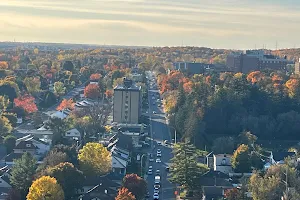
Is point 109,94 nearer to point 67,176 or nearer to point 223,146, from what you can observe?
point 223,146

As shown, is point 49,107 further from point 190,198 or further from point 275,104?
point 190,198

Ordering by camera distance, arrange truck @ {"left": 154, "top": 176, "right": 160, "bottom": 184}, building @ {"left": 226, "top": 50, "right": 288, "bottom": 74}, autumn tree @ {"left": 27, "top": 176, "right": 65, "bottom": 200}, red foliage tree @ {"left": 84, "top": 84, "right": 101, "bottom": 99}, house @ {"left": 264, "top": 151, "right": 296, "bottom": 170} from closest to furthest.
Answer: autumn tree @ {"left": 27, "top": 176, "right": 65, "bottom": 200}, truck @ {"left": 154, "top": 176, "right": 160, "bottom": 184}, house @ {"left": 264, "top": 151, "right": 296, "bottom": 170}, red foliage tree @ {"left": 84, "top": 84, "right": 101, "bottom": 99}, building @ {"left": 226, "top": 50, "right": 288, "bottom": 74}

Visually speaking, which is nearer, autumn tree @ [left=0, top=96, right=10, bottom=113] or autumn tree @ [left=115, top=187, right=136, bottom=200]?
autumn tree @ [left=115, top=187, right=136, bottom=200]

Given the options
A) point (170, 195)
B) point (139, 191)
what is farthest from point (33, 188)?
point (170, 195)

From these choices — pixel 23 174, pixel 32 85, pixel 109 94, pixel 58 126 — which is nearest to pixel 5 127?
pixel 58 126

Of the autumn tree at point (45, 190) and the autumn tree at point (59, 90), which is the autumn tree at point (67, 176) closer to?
the autumn tree at point (45, 190)

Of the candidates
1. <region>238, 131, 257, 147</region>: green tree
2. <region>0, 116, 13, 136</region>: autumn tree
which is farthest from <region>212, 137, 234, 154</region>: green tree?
<region>0, 116, 13, 136</region>: autumn tree

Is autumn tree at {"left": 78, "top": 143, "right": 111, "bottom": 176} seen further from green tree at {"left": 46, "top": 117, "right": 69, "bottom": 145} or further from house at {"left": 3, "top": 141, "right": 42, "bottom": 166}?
green tree at {"left": 46, "top": 117, "right": 69, "bottom": 145}

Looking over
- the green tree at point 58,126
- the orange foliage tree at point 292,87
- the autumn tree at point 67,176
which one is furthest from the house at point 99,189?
the orange foliage tree at point 292,87
